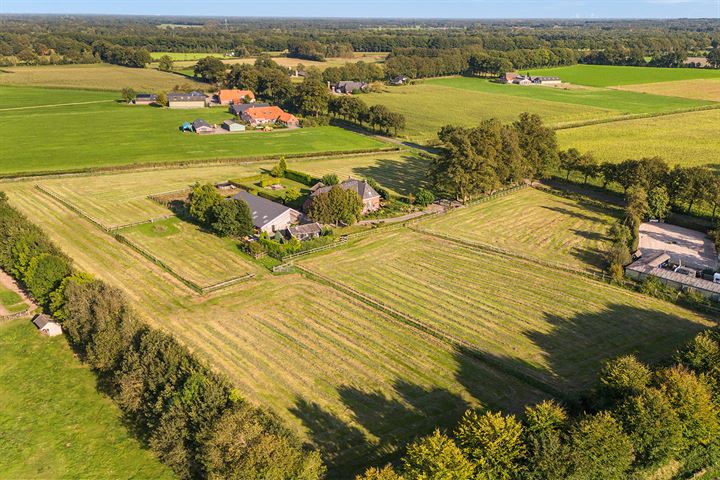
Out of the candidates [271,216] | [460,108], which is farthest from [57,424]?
[460,108]

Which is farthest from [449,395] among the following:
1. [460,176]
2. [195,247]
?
[460,176]

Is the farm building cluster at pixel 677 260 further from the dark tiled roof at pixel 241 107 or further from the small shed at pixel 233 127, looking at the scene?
the dark tiled roof at pixel 241 107

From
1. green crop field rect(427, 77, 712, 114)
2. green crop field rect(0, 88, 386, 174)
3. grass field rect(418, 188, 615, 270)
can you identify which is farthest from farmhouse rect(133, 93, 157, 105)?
grass field rect(418, 188, 615, 270)

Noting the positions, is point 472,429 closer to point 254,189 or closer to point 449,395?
point 449,395

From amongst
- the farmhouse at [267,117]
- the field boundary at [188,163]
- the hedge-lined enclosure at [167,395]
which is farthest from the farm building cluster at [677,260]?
the farmhouse at [267,117]

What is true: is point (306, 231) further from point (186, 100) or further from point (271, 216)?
point (186, 100)
